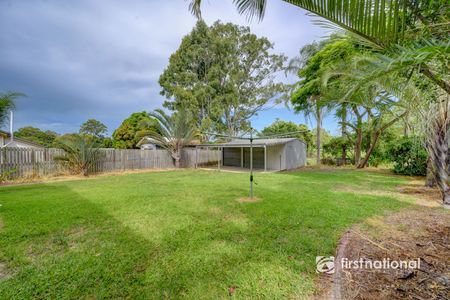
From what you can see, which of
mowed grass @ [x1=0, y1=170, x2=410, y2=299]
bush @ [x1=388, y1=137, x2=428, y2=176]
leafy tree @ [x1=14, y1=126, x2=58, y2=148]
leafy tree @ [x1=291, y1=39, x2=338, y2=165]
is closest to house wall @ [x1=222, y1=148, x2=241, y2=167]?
leafy tree @ [x1=291, y1=39, x2=338, y2=165]

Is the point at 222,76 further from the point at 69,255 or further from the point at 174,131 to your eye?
the point at 69,255

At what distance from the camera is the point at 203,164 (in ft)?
55.5

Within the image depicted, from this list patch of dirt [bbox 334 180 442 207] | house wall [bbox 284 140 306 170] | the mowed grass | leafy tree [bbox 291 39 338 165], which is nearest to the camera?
the mowed grass

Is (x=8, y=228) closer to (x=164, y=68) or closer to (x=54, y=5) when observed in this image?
(x=54, y=5)

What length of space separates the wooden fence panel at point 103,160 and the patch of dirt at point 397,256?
958 centimetres

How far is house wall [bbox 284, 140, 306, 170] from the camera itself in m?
14.2

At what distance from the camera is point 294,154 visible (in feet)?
49.1

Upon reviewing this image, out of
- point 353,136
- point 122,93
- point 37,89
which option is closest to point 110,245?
point 353,136

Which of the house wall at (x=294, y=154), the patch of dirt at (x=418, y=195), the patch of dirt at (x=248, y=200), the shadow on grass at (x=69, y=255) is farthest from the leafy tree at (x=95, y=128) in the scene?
the patch of dirt at (x=418, y=195)

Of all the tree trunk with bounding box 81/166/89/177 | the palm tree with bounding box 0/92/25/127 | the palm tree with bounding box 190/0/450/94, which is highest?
the palm tree with bounding box 0/92/25/127

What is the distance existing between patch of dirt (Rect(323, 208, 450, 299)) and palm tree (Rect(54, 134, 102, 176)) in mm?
11612

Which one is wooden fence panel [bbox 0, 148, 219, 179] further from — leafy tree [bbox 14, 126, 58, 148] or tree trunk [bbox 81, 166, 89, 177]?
leafy tree [bbox 14, 126, 58, 148]

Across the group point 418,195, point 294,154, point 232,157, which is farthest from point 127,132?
point 418,195

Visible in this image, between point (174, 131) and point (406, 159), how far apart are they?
13785 mm
